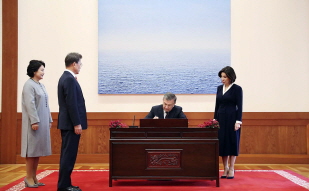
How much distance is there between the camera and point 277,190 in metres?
3.89

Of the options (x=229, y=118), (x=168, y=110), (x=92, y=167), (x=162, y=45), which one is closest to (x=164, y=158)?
(x=168, y=110)

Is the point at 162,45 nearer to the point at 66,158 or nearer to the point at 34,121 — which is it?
the point at 34,121

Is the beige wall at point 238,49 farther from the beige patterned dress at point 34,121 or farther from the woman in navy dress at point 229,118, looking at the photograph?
the beige patterned dress at point 34,121

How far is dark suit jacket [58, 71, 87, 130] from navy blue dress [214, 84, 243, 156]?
1.75m

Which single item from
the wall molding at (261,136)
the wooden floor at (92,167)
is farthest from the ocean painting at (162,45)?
the wooden floor at (92,167)

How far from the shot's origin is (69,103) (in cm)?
362

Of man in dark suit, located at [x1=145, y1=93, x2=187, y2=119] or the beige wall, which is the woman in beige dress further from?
the beige wall

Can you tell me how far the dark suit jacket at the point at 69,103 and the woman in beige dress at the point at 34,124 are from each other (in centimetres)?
49

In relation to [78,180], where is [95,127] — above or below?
above

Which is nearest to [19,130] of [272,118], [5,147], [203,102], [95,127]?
[5,147]

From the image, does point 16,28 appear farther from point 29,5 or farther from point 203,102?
point 203,102

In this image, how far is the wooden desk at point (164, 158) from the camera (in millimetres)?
4027

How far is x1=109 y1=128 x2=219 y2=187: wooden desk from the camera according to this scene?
4.03 metres

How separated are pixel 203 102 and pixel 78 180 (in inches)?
94.2
